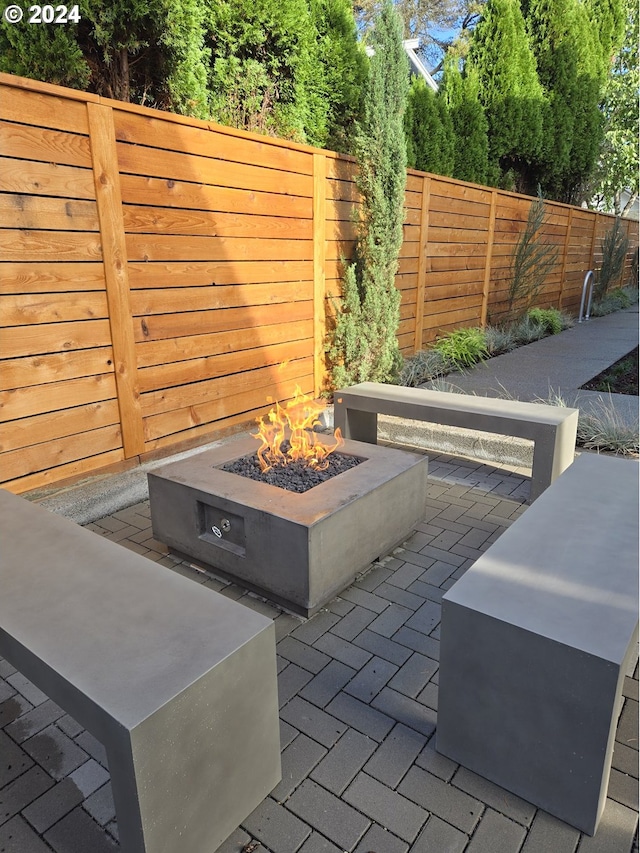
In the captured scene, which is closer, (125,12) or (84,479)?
(84,479)

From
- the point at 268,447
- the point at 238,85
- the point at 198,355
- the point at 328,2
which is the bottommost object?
the point at 268,447

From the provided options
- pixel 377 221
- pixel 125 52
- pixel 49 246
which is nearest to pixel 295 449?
pixel 49 246

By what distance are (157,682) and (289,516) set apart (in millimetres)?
1280

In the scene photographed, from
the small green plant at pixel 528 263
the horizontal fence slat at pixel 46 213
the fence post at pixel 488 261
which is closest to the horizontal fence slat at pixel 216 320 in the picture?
the horizontal fence slat at pixel 46 213

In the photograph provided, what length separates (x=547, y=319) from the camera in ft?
34.0

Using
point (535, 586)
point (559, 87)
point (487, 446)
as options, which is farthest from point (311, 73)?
point (559, 87)

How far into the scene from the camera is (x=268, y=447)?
11.7 feet

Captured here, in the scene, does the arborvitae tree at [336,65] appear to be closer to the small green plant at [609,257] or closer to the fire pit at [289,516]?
the fire pit at [289,516]

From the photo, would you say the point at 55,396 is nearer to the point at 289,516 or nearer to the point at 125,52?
the point at 289,516

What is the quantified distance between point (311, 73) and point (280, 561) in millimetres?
6244

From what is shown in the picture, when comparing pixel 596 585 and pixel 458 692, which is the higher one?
pixel 596 585

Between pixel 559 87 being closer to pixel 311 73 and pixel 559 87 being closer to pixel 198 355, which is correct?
pixel 311 73

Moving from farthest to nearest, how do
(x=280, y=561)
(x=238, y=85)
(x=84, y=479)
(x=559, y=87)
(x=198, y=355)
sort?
(x=559, y=87) < (x=238, y=85) < (x=198, y=355) < (x=84, y=479) < (x=280, y=561)

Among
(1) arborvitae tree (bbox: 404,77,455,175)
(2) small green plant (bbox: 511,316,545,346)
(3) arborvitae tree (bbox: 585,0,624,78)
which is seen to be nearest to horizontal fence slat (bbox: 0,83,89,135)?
(1) arborvitae tree (bbox: 404,77,455,175)
